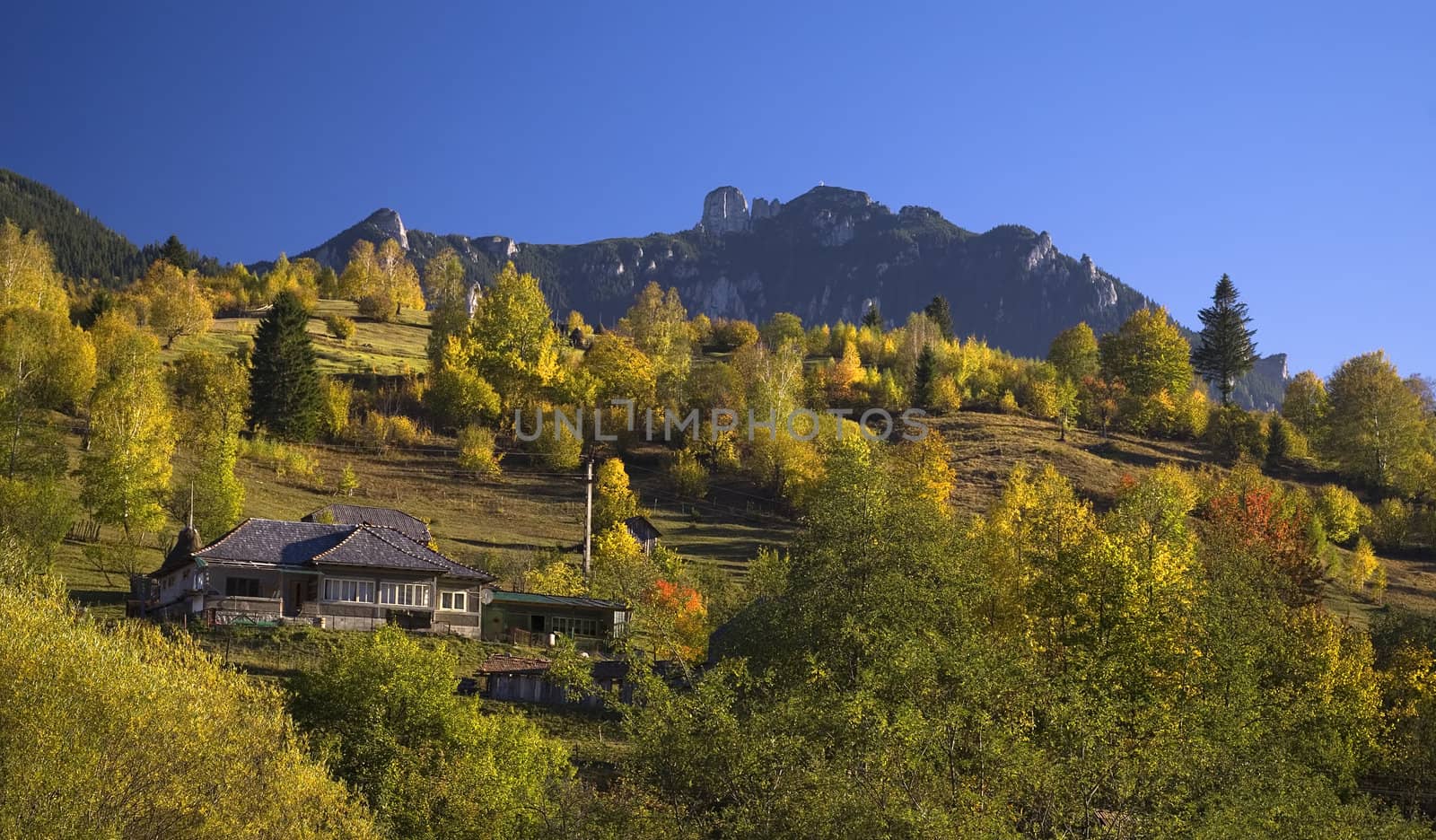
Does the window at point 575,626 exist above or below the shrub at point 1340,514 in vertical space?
below

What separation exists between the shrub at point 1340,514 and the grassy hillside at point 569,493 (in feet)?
12.2

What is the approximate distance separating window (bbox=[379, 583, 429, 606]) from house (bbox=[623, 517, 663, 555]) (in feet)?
79.9

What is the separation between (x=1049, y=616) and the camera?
42.3 metres

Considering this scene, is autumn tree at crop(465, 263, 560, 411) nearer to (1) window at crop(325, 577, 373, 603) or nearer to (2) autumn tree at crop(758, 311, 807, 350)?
(2) autumn tree at crop(758, 311, 807, 350)

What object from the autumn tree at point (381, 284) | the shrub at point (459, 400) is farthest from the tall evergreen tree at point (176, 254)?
the shrub at point (459, 400)

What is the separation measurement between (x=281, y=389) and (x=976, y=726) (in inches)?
3250

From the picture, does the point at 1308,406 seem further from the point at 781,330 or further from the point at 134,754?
the point at 134,754

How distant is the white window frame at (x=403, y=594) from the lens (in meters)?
57.0

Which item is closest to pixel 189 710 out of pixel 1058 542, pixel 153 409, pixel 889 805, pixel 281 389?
pixel 889 805

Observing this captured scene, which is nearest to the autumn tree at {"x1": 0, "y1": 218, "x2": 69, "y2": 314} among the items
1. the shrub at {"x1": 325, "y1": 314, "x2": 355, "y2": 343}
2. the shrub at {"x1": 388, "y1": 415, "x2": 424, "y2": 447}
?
the shrub at {"x1": 325, "y1": 314, "x2": 355, "y2": 343}

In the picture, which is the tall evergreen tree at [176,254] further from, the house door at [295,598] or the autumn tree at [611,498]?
the house door at [295,598]

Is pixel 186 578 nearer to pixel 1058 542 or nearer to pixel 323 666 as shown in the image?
pixel 323 666

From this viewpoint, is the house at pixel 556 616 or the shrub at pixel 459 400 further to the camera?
the shrub at pixel 459 400

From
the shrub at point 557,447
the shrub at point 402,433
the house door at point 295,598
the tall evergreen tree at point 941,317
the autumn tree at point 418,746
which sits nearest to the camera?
the autumn tree at point 418,746
